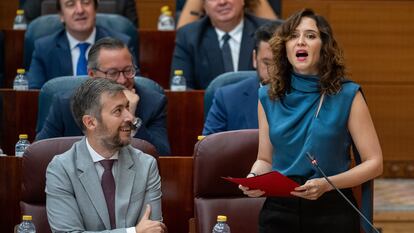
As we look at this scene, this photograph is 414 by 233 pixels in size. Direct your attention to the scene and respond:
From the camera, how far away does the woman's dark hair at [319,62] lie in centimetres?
265

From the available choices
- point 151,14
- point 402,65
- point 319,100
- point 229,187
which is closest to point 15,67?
point 151,14

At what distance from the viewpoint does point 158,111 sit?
370 centimetres

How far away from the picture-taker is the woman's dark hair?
265 cm

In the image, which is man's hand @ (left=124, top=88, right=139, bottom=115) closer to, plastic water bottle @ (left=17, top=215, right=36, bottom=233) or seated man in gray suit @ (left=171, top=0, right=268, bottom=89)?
plastic water bottle @ (left=17, top=215, right=36, bottom=233)

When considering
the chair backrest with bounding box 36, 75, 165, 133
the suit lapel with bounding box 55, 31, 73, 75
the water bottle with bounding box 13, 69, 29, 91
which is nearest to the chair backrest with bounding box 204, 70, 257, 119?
the chair backrest with bounding box 36, 75, 165, 133

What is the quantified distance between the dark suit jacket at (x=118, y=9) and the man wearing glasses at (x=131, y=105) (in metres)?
1.67

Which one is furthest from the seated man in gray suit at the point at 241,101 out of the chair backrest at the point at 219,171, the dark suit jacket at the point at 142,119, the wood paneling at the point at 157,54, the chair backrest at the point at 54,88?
the wood paneling at the point at 157,54

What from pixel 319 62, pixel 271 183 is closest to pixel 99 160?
pixel 271 183

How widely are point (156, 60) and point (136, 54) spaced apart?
0.28m

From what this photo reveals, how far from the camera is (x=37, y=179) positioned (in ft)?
9.57

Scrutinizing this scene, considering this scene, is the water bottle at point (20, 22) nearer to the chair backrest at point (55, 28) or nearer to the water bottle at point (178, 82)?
the chair backrest at point (55, 28)

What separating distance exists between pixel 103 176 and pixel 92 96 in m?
0.22

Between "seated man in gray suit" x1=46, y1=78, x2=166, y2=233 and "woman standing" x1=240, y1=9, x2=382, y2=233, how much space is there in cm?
31

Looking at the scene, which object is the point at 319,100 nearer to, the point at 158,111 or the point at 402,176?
the point at 158,111
